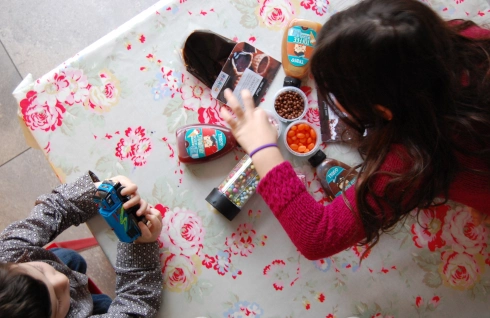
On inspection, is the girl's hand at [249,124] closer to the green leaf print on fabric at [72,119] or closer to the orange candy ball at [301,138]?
the orange candy ball at [301,138]

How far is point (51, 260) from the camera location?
0.73 metres

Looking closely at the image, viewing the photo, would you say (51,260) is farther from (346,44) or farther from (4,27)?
(4,27)

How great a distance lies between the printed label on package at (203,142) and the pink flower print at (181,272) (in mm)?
209

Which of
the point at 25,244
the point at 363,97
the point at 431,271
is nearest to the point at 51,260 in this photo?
the point at 25,244

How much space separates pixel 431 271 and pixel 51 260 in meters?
0.75

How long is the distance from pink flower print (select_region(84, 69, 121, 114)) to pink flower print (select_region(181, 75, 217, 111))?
0.45 ft

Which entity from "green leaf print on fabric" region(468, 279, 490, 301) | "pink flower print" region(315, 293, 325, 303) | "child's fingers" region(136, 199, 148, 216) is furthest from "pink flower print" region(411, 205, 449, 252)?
"child's fingers" region(136, 199, 148, 216)

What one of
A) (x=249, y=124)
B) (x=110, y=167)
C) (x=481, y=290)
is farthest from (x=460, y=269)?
(x=110, y=167)

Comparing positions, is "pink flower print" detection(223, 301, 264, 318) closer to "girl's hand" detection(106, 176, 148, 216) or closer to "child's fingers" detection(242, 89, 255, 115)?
"girl's hand" detection(106, 176, 148, 216)

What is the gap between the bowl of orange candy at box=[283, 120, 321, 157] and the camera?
751 mm

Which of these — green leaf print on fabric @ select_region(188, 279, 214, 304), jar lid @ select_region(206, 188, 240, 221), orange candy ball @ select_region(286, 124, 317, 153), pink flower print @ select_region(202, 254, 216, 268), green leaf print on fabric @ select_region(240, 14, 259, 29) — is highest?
green leaf print on fabric @ select_region(240, 14, 259, 29)

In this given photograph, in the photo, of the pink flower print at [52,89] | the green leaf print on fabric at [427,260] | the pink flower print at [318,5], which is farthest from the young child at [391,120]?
the pink flower print at [52,89]

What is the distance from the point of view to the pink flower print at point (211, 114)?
78 centimetres

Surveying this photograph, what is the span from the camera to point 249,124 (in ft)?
2.32
